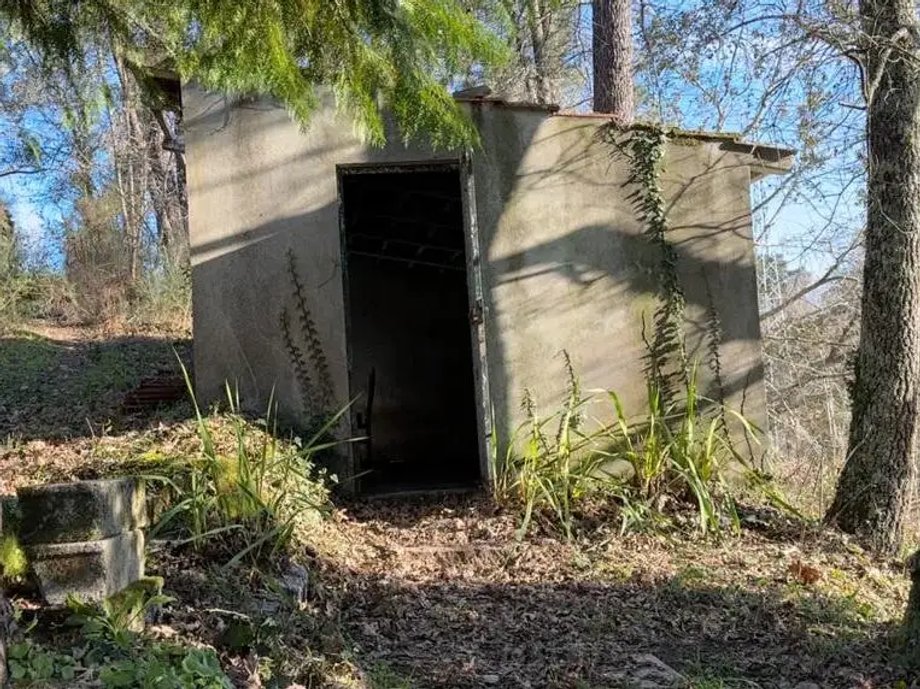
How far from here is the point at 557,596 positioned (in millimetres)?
4449

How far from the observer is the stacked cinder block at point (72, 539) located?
292 centimetres

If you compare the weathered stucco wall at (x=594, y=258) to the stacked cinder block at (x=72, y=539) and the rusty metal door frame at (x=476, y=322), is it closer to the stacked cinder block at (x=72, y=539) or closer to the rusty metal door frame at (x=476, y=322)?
the rusty metal door frame at (x=476, y=322)

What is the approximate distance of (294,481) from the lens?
5.11 m

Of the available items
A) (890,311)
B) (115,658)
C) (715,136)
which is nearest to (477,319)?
(715,136)

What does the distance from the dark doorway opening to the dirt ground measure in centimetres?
321

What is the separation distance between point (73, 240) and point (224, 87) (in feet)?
31.3

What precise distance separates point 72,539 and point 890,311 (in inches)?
191

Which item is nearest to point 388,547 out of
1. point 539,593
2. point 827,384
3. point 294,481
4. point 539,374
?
point 294,481

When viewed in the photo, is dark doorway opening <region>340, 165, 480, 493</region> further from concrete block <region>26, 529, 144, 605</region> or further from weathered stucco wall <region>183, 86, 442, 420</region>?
concrete block <region>26, 529, 144, 605</region>

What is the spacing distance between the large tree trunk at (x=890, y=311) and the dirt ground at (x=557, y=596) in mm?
386

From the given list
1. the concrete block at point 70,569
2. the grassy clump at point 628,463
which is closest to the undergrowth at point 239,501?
the concrete block at point 70,569

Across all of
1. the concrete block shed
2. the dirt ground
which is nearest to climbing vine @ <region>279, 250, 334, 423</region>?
the concrete block shed

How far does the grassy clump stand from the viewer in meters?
5.55

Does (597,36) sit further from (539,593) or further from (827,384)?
(539,593)
